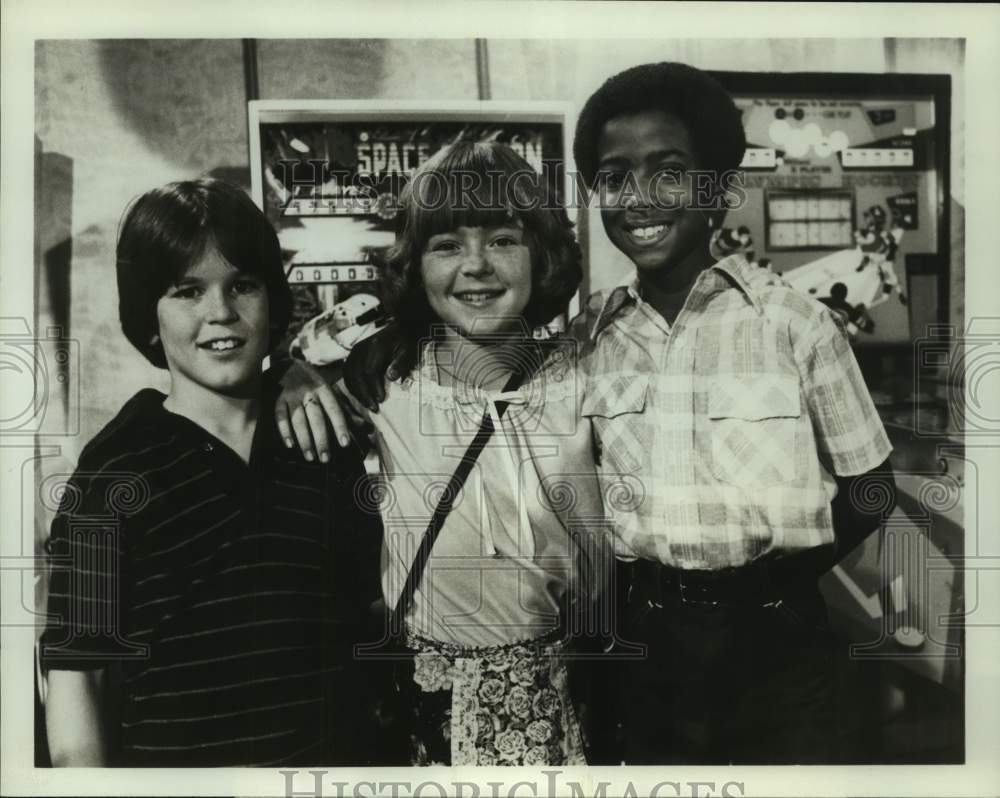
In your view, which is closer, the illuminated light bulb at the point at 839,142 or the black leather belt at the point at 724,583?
the black leather belt at the point at 724,583

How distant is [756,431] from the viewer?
2.29 metres

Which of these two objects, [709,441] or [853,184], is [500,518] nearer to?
[709,441]

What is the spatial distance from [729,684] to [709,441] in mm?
661

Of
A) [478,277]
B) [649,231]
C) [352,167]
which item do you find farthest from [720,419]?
[352,167]

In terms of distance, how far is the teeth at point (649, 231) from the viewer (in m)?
2.32

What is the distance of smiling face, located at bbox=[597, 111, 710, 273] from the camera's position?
2305 millimetres

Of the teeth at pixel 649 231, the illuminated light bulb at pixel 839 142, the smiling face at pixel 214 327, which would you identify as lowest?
the smiling face at pixel 214 327

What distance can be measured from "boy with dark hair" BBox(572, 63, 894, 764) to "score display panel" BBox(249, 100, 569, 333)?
0.55 ft

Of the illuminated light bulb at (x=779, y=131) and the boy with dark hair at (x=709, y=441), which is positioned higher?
the illuminated light bulb at (x=779, y=131)

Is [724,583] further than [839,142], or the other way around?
[839,142]

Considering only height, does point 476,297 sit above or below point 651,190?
below

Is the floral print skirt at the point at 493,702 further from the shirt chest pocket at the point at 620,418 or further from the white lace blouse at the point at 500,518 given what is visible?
the shirt chest pocket at the point at 620,418

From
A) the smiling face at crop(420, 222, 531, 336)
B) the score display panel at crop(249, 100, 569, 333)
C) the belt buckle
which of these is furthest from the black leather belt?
the score display panel at crop(249, 100, 569, 333)

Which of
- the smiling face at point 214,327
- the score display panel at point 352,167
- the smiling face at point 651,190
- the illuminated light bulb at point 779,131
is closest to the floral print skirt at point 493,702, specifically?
the smiling face at point 214,327
